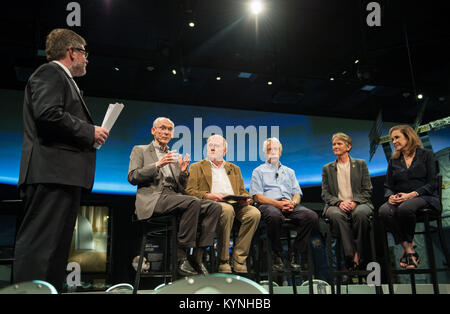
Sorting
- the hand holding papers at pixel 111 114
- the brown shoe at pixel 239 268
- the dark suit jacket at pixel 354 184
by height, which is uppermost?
the hand holding papers at pixel 111 114

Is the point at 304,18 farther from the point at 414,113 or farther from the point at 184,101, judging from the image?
the point at 414,113

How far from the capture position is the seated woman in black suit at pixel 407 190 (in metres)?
3.30

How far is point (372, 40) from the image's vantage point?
7031 millimetres

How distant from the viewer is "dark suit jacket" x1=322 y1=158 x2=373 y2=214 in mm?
3723

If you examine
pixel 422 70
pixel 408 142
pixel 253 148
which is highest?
pixel 422 70

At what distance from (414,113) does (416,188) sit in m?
5.87

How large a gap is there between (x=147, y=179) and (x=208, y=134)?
4.26m

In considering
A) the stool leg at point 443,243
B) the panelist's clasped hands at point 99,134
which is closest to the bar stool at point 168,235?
the panelist's clasped hands at point 99,134

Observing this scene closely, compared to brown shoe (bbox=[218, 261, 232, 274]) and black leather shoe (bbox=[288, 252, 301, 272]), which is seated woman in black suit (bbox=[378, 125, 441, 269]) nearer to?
black leather shoe (bbox=[288, 252, 301, 272])

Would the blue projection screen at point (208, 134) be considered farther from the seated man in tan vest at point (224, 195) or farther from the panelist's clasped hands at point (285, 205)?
the panelist's clasped hands at point (285, 205)

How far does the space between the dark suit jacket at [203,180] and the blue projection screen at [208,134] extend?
288 cm

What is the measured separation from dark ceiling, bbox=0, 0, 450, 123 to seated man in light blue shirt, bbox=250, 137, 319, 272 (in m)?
2.42

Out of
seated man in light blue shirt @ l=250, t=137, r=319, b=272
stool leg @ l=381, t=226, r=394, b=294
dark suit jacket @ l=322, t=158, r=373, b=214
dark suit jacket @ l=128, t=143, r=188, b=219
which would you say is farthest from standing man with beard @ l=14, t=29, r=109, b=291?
stool leg @ l=381, t=226, r=394, b=294
